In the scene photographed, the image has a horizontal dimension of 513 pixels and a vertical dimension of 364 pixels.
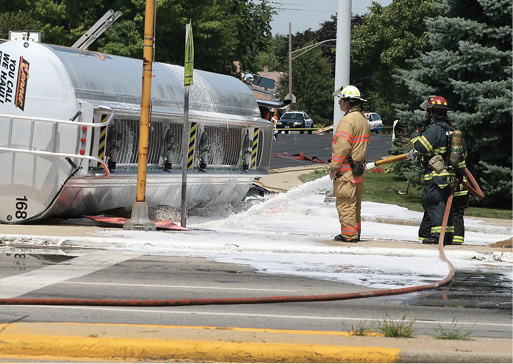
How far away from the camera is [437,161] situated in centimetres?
1243

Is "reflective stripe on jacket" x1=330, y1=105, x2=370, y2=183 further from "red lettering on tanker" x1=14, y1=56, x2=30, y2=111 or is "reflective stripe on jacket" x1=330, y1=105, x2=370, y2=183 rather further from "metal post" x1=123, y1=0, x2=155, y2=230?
"red lettering on tanker" x1=14, y1=56, x2=30, y2=111

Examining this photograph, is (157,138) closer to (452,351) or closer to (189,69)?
(189,69)

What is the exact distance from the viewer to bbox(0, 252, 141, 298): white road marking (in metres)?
8.19

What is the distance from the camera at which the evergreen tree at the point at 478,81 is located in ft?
66.4

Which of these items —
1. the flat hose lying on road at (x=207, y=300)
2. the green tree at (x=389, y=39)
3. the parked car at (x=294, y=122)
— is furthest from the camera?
the parked car at (x=294, y=122)

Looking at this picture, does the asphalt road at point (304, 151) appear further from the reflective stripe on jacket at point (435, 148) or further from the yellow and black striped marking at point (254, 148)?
the reflective stripe on jacket at point (435, 148)

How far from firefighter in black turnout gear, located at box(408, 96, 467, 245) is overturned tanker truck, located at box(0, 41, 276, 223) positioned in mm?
4176

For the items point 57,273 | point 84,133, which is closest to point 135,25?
point 84,133

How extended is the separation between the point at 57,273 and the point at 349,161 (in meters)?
4.59

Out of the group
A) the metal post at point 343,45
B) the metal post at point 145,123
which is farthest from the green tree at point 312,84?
the metal post at point 145,123

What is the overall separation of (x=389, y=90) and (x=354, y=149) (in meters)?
41.0

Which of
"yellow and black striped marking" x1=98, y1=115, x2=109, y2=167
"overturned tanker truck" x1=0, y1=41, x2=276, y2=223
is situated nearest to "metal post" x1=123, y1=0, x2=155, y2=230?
"overturned tanker truck" x1=0, y1=41, x2=276, y2=223

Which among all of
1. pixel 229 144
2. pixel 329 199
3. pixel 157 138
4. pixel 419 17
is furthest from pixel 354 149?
pixel 419 17

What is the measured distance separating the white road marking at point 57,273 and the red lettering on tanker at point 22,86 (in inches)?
117
